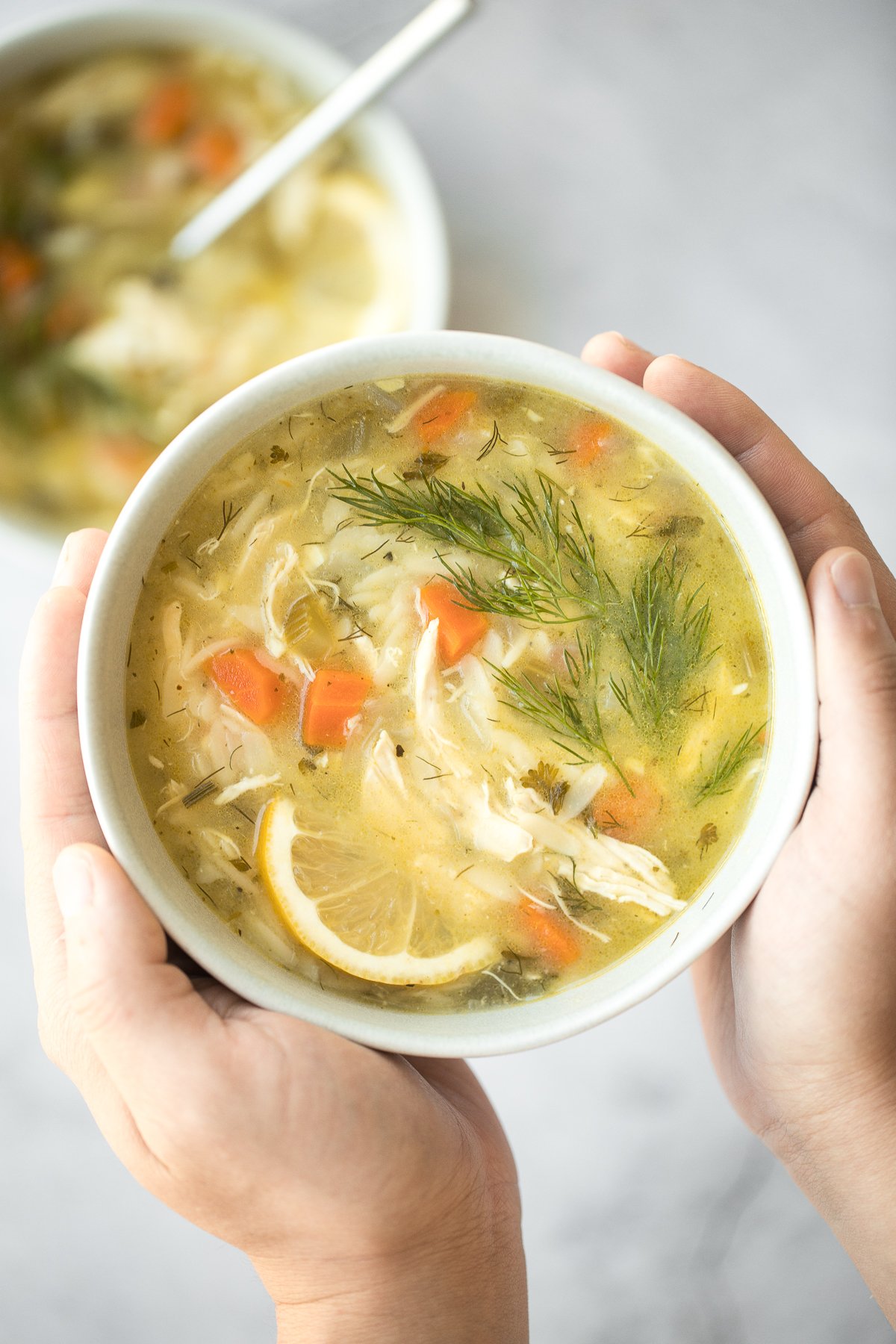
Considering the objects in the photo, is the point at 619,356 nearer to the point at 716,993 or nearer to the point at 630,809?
the point at 630,809

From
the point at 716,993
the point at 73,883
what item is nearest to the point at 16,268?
the point at 73,883

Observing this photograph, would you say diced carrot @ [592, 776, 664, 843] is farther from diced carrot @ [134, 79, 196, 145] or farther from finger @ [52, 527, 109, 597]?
diced carrot @ [134, 79, 196, 145]

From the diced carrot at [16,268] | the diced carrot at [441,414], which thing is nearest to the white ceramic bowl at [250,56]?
the diced carrot at [16,268]

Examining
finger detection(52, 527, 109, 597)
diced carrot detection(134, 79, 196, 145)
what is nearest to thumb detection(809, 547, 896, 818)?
finger detection(52, 527, 109, 597)

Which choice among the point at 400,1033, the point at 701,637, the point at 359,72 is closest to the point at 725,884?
the point at 701,637

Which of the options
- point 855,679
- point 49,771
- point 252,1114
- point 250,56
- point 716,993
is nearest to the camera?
point 252,1114

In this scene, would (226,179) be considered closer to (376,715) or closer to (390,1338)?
(376,715)
